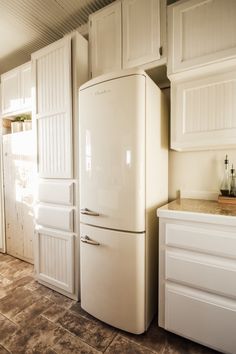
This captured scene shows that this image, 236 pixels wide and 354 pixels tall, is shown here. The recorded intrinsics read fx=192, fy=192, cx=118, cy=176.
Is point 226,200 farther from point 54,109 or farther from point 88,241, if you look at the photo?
point 54,109

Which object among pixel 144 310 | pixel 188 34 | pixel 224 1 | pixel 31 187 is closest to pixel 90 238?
pixel 144 310

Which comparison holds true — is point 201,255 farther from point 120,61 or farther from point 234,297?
point 120,61

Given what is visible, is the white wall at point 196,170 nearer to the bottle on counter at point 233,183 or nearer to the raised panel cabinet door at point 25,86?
the bottle on counter at point 233,183

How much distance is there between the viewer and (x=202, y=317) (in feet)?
3.87

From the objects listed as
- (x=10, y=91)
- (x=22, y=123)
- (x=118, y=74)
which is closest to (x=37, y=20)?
(x=10, y=91)

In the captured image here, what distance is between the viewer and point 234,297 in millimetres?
1095

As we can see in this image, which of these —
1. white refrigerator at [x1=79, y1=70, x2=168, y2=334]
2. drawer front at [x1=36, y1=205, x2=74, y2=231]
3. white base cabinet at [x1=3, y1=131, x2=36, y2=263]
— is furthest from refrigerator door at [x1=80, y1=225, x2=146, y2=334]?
white base cabinet at [x1=3, y1=131, x2=36, y2=263]

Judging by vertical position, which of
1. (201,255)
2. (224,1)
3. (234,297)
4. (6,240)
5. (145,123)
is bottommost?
(6,240)

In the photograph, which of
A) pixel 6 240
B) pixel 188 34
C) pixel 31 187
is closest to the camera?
pixel 188 34

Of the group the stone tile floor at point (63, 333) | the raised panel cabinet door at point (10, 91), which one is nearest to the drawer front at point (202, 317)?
the stone tile floor at point (63, 333)

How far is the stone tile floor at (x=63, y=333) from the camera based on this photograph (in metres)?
1.24

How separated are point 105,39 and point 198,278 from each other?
6.41ft

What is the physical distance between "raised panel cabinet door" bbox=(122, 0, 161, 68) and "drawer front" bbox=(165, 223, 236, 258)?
126 cm

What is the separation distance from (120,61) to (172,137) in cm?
76
